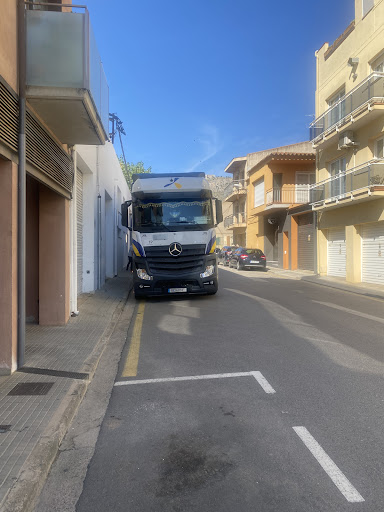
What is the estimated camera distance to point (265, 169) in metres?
29.3

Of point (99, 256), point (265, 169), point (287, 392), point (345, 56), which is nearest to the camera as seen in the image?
point (287, 392)

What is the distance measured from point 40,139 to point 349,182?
1414 cm

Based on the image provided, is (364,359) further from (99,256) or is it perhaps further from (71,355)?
(99,256)

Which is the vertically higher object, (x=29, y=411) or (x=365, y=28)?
(x=365, y=28)

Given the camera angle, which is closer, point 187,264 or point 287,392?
point 287,392

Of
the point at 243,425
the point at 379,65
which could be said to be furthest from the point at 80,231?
the point at 379,65

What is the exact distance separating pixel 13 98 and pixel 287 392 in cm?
473

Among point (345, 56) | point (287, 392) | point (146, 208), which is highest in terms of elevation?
point (345, 56)

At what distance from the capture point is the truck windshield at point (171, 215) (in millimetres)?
10516

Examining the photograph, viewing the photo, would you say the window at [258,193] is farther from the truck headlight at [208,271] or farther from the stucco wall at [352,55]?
the truck headlight at [208,271]

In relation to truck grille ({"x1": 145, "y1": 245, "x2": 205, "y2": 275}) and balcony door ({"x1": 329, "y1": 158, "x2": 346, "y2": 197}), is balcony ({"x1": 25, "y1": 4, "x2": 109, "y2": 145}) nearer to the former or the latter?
truck grille ({"x1": 145, "y1": 245, "x2": 205, "y2": 275})

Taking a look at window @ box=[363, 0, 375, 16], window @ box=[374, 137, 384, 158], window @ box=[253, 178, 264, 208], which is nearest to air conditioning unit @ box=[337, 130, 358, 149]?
window @ box=[374, 137, 384, 158]

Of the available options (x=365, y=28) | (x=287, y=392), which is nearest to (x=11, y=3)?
(x=287, y=392)

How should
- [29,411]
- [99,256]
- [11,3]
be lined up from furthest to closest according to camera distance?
[99,256], [11,3], [29,411]
